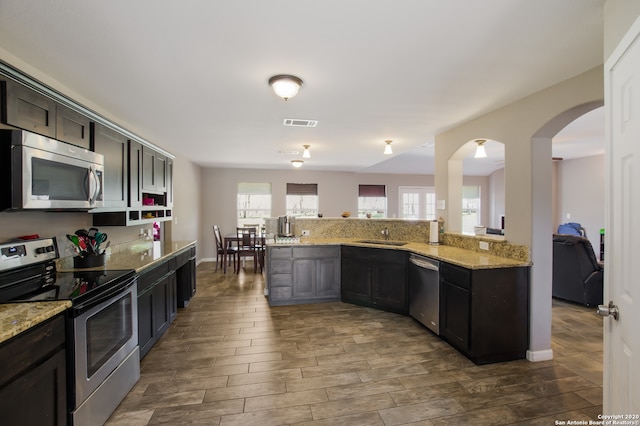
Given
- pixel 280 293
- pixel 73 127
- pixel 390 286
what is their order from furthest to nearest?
1. pixel 280 293
2. pixel 390 286
3. pixel 73 127

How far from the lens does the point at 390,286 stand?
12.5 ft

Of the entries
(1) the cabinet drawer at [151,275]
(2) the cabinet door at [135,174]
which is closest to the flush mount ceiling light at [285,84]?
(2) the cabinet door at [135,174]

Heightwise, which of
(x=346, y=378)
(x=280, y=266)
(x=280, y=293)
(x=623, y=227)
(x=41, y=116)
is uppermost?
(x=41, y=116)

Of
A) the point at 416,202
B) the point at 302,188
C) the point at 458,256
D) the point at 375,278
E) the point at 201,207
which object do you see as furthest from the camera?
the point at 416,202

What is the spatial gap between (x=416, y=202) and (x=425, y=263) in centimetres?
622

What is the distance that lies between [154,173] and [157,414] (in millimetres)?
2757

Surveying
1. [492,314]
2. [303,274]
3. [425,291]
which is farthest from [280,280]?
[492,314]

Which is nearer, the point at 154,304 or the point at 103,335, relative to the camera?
the point at 103,335

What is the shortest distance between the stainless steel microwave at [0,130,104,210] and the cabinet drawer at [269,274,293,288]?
2.34 metres

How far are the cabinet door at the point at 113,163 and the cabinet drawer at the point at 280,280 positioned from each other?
2.07 meters

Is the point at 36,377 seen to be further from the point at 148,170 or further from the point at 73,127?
the point at 148,170

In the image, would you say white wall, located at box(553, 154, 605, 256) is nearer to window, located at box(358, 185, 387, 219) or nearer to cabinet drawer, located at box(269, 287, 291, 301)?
window, located at box(358, 185, 387, 219)

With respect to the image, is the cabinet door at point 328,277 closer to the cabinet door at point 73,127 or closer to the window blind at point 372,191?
the cabinet door at point 73,127

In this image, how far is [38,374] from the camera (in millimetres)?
1376
